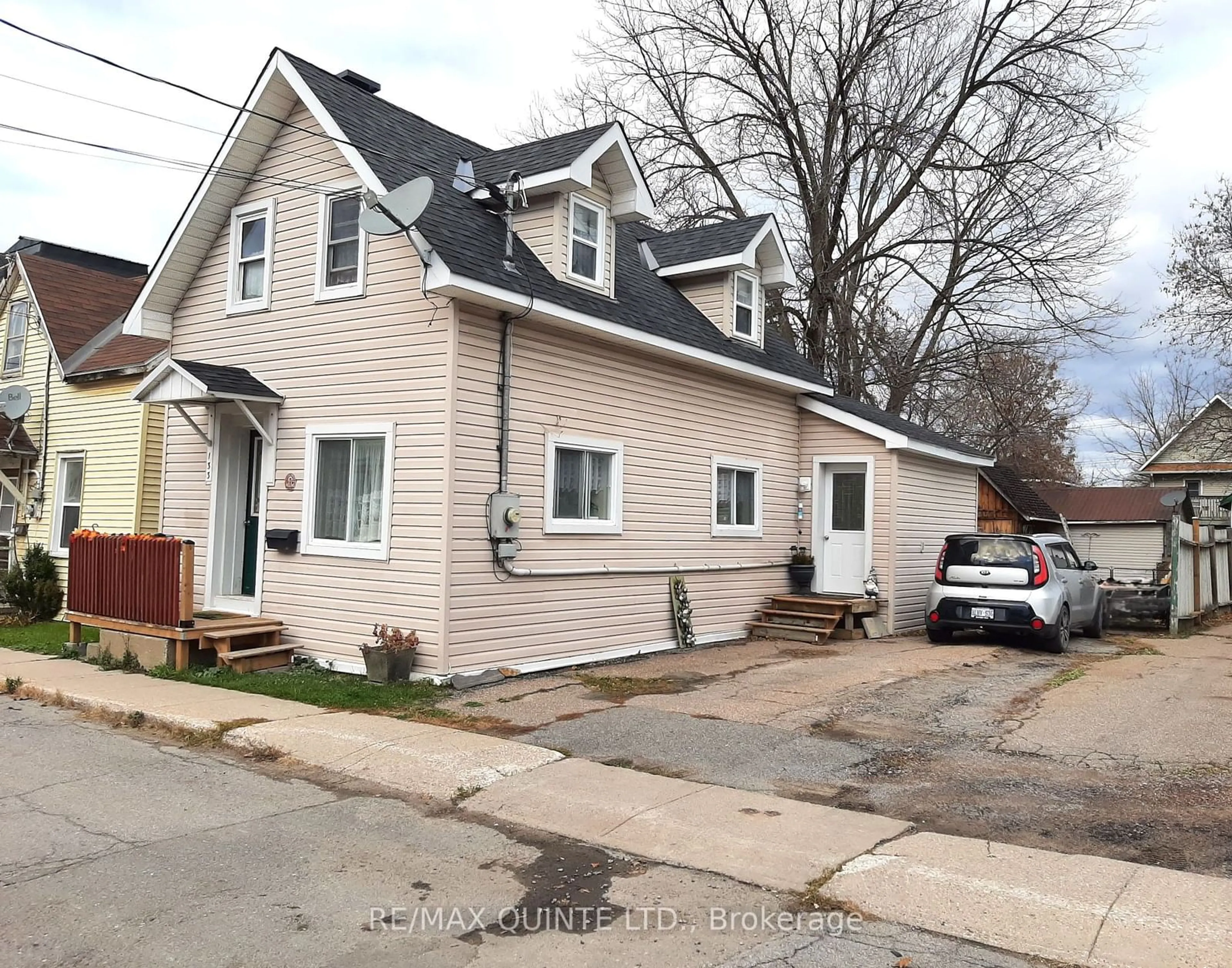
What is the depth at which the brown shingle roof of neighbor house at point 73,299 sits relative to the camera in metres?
17.8

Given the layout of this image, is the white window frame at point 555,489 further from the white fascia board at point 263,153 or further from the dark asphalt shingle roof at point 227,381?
the white fascia board at point 263,153

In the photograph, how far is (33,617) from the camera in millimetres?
15641

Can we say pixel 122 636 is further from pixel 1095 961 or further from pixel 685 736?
pixel 1095 961

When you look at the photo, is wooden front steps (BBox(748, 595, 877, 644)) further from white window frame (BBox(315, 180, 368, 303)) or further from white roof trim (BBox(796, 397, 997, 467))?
white window frame (BBox(315, 180, 368, 303))

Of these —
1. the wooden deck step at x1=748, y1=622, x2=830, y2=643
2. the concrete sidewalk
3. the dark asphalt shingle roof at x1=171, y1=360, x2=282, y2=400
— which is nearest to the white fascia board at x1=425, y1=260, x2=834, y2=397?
the dark asphalt shingle roof at x1=171, y1=360, x2=282, y2=400

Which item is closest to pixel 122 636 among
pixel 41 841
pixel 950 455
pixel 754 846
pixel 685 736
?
pixel 41 841

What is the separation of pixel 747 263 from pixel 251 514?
8.55m

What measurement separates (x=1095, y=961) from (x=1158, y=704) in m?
6.52

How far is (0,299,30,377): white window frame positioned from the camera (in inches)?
720

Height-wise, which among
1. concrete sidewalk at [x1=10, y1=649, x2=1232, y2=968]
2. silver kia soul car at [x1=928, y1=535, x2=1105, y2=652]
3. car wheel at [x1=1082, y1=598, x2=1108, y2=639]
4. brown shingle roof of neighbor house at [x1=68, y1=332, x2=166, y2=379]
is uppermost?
brown shingle roof of neighbor house at [x1=68, y1=332, x2=166, y2=379]

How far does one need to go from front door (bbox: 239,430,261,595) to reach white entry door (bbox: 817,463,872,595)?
368 inches

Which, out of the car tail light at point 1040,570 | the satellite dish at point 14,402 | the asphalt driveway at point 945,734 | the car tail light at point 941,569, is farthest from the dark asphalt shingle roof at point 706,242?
the satellite dish at point 14,402

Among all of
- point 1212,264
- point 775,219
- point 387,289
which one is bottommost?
point 387,289

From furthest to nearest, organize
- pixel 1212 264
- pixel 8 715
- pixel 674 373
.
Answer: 1. pixel 1212 264
2. pixel 674 373
3. pixel 8 715
